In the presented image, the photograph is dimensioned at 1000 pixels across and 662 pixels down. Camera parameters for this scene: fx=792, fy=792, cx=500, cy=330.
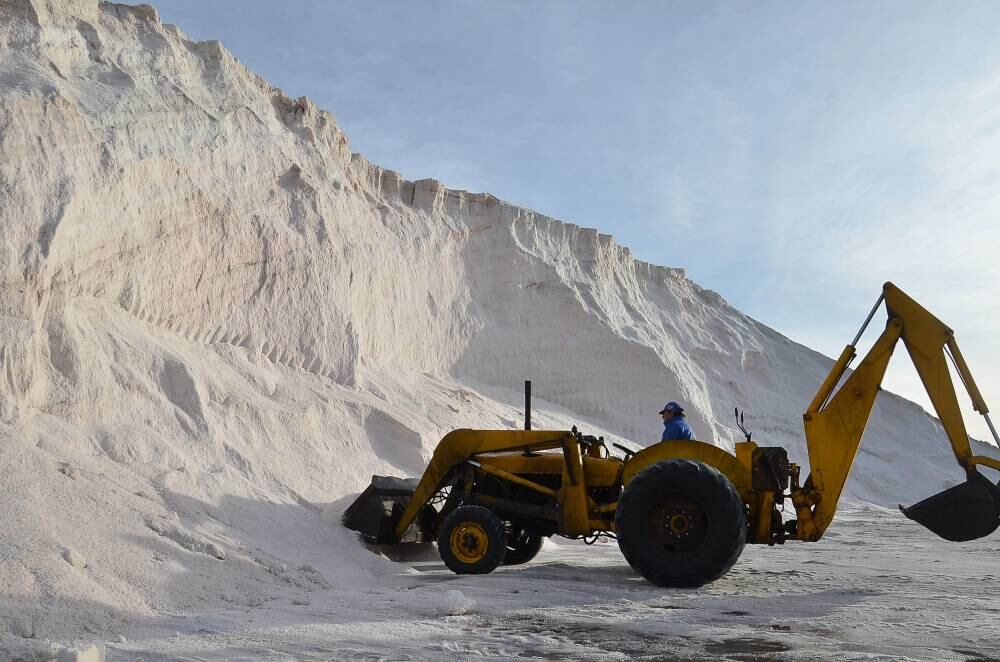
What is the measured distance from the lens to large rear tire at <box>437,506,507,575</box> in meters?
7.60

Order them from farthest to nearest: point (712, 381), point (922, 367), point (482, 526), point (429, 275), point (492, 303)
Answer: point (712, 381) → point (492, 303) → point (429, 275) → point (482, 526) → point (922, 367)

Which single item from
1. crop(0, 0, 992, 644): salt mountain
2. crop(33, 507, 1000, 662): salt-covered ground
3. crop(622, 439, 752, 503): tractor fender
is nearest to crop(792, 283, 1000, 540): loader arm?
crop(622, 439, 752, 503): tractor fender

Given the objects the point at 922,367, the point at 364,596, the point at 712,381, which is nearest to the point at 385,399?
the point at 364,596

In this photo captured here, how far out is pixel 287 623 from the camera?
493cm

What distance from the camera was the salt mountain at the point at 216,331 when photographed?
627 centimetres

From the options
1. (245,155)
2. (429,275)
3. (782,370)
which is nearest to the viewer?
(245,155)

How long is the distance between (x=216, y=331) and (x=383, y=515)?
4.69 m

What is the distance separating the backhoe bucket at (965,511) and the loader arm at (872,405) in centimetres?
2

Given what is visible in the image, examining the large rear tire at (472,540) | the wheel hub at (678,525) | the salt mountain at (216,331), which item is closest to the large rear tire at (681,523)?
the wheel hub at (678,525)

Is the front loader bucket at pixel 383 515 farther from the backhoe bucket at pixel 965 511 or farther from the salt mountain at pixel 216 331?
the backhoe bucket at pixel 965 511

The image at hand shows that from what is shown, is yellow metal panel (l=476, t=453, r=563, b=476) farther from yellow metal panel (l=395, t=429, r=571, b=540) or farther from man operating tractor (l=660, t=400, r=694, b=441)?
man operating tractor (l=660, t=400, r=694, b=441)

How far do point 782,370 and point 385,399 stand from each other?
22707mm

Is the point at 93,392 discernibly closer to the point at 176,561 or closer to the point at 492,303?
the point at 176,561

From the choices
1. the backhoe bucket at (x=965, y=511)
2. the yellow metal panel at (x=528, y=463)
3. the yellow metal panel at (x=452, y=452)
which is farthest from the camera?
the yellow metal panel at (x=452, y=452)
